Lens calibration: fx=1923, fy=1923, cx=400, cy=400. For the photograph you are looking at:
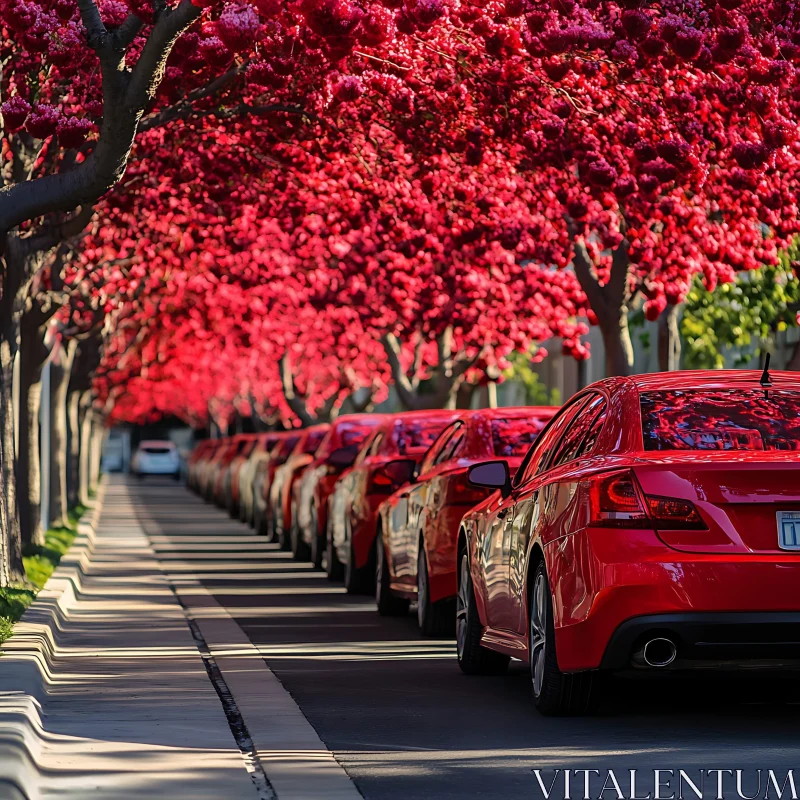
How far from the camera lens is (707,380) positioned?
30.2ft

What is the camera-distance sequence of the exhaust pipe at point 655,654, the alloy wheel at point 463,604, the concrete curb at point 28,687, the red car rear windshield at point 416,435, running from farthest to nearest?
the red car rear windshield at point 416,435
the alloy wheel at point 463,604
the exhaust pipe at point 655,654
the concrete curb at point 28,687

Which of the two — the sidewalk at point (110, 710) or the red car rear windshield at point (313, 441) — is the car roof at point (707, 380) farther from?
the red car rear windshield at point (313, 441)

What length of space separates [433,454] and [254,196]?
622 centimetres

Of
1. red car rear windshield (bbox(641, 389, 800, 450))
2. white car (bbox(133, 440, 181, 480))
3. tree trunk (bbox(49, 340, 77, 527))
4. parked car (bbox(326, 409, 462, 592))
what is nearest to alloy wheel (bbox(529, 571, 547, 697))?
red car rear windshield (bbox(641, 389, 800, 450))

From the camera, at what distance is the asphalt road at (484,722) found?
744 cm

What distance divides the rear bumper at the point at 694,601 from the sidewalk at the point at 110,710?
166 cm

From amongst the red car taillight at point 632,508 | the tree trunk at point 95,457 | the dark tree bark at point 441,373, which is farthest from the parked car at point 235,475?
the red car taillight at point 632,508

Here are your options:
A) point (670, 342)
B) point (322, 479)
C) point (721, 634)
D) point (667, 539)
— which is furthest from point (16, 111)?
point (670, 342)

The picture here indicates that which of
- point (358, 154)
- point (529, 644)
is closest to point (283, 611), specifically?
point (358, 154)

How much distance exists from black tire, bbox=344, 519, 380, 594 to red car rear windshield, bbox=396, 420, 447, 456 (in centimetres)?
93

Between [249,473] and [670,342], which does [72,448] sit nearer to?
[249,473]

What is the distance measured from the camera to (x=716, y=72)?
1321 cm

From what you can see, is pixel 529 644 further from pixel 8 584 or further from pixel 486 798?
pixel 8 584

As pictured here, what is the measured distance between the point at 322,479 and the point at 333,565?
1.50 m
